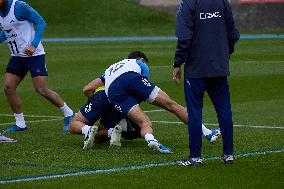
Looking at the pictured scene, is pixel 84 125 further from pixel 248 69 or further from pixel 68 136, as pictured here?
pixel 248 69

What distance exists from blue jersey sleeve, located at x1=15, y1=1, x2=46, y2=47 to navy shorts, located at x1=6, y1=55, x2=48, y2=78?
62cm

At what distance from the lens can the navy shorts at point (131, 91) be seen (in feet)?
42.9

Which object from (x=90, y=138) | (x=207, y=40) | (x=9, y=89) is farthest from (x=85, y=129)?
(x=9, y=89)

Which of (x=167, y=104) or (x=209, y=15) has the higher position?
(x=209, y=15)

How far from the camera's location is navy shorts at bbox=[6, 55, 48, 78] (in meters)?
16.1

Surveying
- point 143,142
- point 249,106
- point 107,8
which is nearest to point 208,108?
point 249,106

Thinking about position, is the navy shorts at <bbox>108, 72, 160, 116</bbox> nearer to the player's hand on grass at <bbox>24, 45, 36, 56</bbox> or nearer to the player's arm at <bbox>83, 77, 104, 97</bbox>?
the player's arm at <bbox>83, 77, 104, 97</bbox>

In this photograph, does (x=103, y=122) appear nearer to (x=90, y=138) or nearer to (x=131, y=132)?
(x=131, y=132)

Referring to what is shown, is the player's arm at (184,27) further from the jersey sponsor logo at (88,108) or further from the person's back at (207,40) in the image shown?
the jersey sponsor logo at (88,108)

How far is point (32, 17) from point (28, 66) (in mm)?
867

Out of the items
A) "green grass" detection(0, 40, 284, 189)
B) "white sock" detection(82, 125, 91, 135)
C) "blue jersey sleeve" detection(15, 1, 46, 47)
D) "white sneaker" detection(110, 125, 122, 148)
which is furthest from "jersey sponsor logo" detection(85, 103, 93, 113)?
"blue jersey sleeve" detection(15, 1, 46, 47)

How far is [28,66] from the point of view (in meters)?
16.1

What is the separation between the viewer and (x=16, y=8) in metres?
15.8

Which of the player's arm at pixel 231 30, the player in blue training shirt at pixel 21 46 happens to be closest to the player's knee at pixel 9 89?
the player in blue training shirt at pixel 21 46
